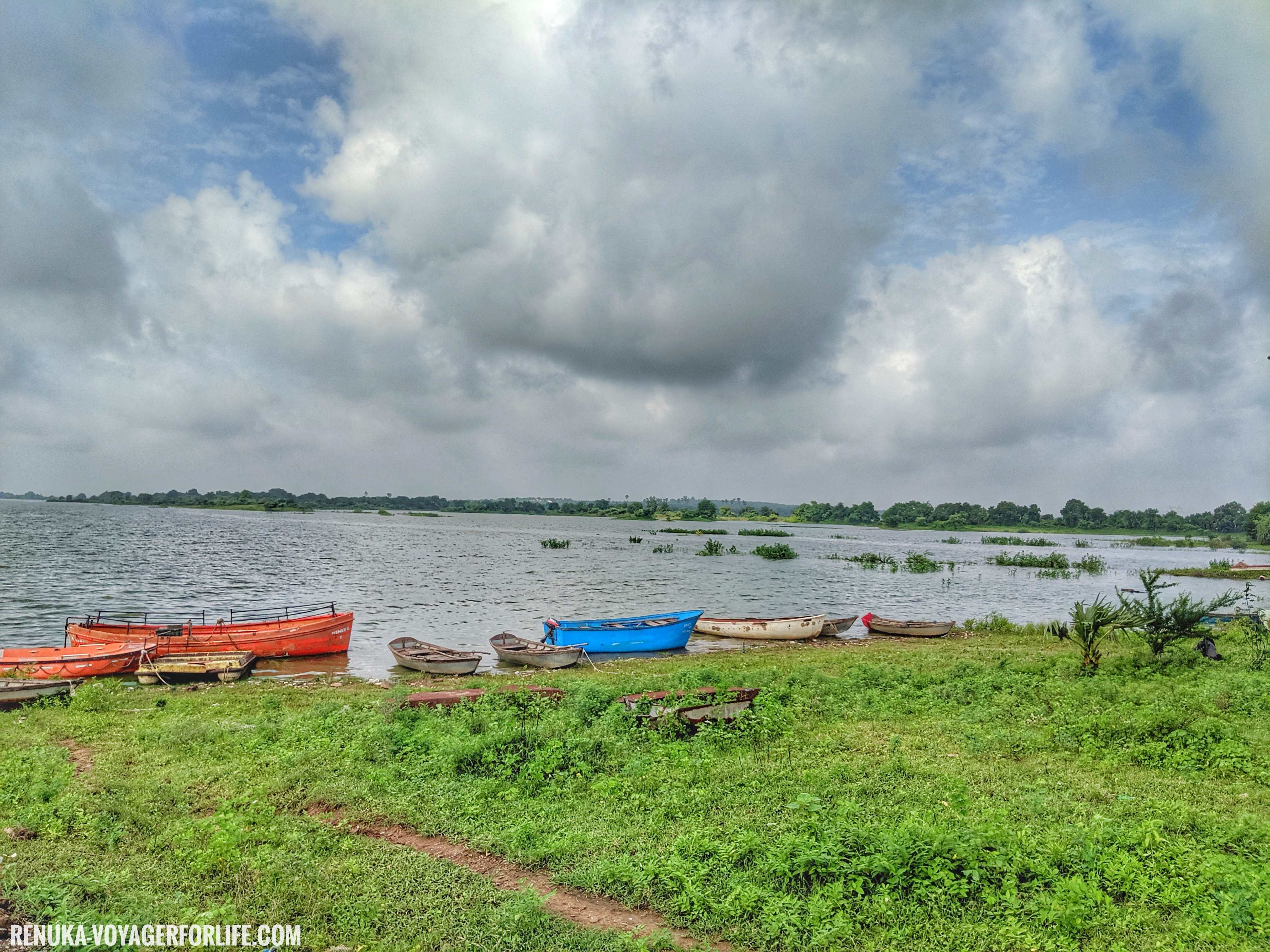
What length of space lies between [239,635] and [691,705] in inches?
850

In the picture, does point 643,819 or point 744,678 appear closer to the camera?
point 643,819

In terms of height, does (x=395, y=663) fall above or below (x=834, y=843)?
below

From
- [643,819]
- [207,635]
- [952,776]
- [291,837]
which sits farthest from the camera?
[207,635]

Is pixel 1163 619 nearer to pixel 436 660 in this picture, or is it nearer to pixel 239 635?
pixel 436 660

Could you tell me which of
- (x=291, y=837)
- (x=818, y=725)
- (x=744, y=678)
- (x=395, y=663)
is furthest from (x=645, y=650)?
(x=291, y=837)

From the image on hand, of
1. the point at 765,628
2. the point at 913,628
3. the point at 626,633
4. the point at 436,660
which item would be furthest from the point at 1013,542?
the point at 436,660

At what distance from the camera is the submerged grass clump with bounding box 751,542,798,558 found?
8194 cm

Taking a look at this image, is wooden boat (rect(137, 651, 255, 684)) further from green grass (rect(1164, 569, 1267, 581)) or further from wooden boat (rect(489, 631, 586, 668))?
green grass (rect(1164, 569, 1267, 581))

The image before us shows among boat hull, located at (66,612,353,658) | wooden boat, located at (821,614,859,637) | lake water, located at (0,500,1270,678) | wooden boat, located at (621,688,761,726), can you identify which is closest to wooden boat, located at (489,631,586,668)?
lake water, located at (0,500,1270,678)

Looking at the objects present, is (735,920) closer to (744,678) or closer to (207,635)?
(744,678)

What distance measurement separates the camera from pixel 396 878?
792 cm

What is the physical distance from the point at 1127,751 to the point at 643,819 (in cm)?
909

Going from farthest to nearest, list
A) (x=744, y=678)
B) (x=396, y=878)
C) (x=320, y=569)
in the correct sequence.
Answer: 1. (x=320, y=569)
2. (x=744, y=678)
3. (x=396, y=878)

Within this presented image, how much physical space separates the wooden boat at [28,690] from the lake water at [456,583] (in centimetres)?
809
